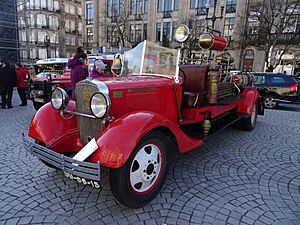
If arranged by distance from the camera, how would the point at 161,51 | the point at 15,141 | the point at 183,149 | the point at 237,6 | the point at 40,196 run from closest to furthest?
1. the point at 40,196
2. the point at 183,149
3. the point at 161,51
4. the point at 15,141
5. the point at 237,6

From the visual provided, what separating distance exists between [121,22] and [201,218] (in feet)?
110

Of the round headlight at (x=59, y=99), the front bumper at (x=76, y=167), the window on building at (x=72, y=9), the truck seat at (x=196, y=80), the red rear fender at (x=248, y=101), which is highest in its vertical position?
the window on building at (x=72, y=9)

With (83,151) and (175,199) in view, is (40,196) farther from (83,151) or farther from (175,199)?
(175,199)

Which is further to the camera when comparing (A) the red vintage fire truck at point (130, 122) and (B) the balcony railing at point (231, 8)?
(B) the balcony railing at point (231, 8)

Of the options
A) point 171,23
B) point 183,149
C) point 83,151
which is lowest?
point 183,149

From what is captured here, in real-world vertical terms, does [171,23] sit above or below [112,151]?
above

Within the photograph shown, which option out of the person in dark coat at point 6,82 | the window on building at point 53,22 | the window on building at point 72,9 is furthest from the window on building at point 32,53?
the person in dark coat at point 6,82

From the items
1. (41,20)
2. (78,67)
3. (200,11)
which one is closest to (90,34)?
(41,20)

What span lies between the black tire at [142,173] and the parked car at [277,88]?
30.0ft

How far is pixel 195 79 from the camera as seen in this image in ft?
13.8

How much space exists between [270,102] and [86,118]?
32.0 feet

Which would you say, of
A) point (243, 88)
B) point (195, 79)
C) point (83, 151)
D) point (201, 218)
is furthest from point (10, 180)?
point (243, 88)

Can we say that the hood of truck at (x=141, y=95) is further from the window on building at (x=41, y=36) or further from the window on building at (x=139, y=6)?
the window on building at (x=41, y=36)

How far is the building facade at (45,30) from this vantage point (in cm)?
4566
